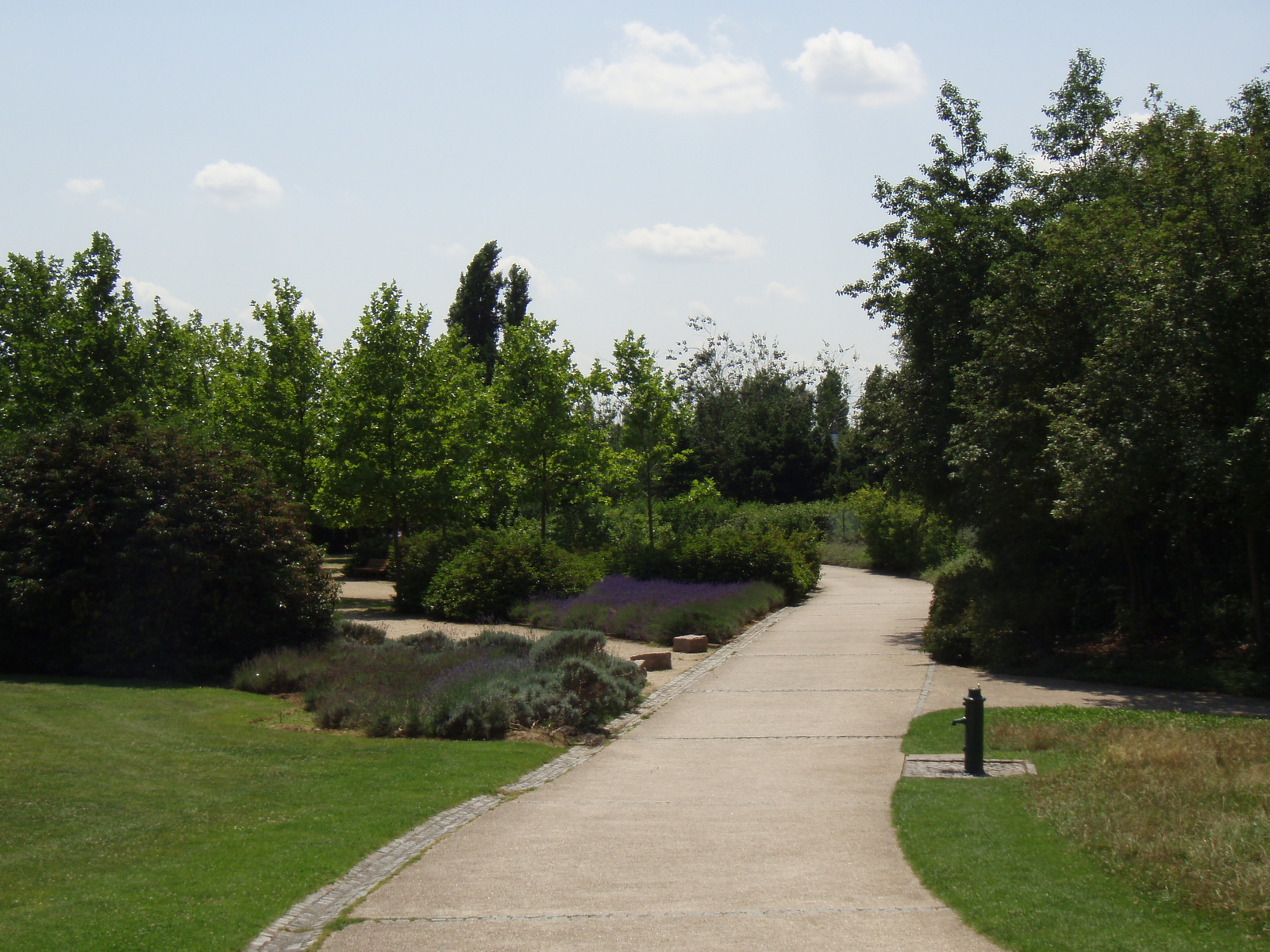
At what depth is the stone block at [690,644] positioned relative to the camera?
1803 centimetres

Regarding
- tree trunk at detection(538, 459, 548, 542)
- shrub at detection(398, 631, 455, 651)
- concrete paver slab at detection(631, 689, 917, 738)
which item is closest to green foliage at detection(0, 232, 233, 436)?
tree trunk at detection(538, 459, 548, 542)

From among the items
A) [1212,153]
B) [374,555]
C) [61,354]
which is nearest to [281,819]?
[1212,153]

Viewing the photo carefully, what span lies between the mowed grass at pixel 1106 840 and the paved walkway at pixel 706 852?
0.31 metres

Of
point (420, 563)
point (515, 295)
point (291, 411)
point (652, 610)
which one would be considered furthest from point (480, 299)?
point (652, 610)

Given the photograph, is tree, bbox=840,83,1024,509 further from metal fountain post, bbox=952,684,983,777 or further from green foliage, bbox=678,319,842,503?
green foliage, bbox=678,319,842,503

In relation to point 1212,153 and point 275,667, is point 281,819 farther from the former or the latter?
point 1212,153

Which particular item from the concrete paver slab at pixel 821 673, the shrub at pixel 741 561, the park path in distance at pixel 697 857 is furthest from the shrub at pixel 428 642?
the shrub at pixel 741 561

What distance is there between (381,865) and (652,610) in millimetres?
13646

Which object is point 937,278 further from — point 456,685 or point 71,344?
point 71,344

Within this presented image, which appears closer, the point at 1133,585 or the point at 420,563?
the point at 1133,585

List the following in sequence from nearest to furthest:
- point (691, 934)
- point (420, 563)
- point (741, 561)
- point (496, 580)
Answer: point (691, 934) < point (496, 580) < point (420, 563) < point (741, 561)

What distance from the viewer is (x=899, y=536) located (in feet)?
124

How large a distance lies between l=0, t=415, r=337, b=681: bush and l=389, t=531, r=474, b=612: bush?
7.75 meters

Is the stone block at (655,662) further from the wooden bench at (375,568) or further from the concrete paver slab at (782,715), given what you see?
the wooden bench at (375,568)
